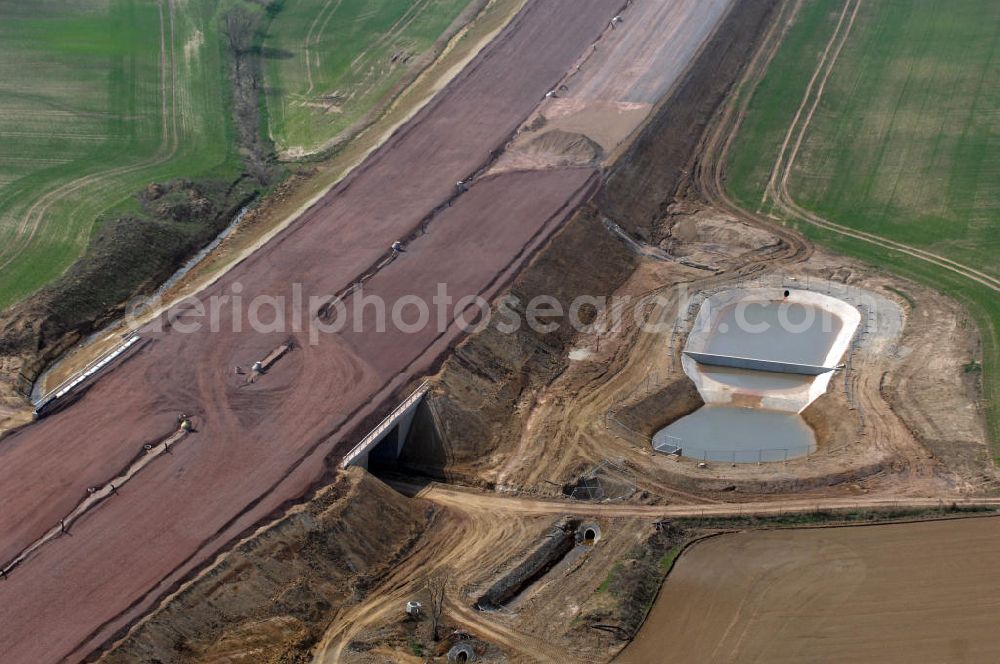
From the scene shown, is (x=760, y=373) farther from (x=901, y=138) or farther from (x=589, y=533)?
(x=901, y=138)

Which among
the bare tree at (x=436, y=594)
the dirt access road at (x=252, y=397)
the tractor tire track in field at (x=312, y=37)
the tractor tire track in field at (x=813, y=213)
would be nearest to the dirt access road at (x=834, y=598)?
the bare tree at (x=436, y=594)

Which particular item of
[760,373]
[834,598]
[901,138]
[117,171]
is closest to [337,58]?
[117,171]

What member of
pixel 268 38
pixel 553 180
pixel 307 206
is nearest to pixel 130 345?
pixel 307 206

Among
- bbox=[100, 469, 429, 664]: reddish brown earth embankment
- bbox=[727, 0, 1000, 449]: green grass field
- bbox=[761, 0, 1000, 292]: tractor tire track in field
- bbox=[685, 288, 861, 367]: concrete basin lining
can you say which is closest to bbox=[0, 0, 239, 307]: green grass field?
bbox=[100, 469, 429, 664]: reddish brown earth embankment

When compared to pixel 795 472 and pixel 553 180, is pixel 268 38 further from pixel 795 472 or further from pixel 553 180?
pixel 795 472

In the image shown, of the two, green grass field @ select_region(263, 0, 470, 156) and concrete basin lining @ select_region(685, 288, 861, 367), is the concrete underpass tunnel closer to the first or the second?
concrete basin lining @ select_region(685, 288, 861, 367)
